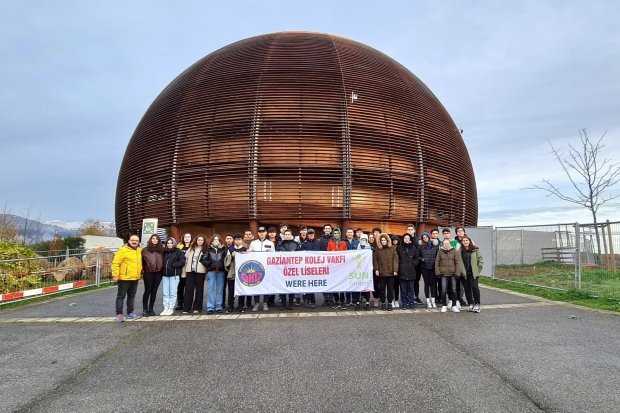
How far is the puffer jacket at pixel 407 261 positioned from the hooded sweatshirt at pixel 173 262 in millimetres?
4410

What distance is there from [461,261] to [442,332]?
2353 millimetres

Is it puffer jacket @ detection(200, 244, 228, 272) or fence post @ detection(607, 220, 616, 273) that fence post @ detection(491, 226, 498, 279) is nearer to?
fence post @ detection(607, 220, 616, 273)

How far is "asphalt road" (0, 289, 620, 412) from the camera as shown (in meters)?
3.17

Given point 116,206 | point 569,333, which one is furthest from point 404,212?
point 116,206

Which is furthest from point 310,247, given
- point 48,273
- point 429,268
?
point 48,273

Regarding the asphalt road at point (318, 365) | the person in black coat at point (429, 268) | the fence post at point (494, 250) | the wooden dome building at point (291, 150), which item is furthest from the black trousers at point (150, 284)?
the fence post at point (494, 250)

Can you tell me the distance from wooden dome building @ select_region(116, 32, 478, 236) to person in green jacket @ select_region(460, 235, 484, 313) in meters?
8.24

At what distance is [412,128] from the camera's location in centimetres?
1756

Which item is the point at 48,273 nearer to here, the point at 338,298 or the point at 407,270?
the point at 338,298

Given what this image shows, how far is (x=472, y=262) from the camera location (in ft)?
24.3

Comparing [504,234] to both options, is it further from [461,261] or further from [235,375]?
[235,375]

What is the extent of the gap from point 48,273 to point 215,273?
27.2 feet

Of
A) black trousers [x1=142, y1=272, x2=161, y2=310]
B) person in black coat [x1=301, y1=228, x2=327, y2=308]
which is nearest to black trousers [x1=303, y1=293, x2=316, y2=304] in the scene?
person in black coat [x1=301, y1=228, x2=327, y2=308]

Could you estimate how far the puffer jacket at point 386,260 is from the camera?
24.5ft
